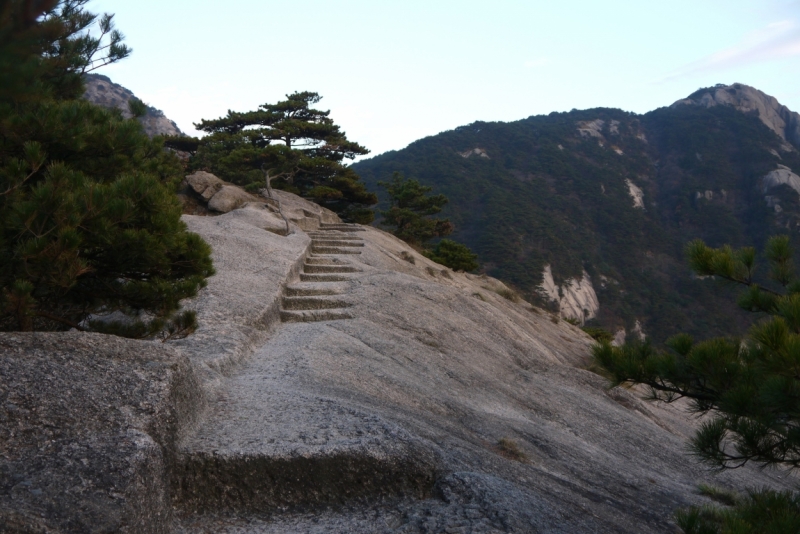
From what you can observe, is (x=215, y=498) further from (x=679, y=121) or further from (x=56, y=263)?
(x=679, y=121)

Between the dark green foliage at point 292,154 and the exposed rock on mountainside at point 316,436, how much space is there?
16.4 metres

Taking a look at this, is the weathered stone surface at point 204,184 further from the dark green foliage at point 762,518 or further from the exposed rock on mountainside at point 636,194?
the exposed rock on mountainside at point 636,194

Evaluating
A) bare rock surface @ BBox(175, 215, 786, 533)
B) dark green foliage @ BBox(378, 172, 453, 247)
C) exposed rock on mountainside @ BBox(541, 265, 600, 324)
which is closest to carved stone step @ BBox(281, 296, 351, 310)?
bare rock surface @ BBox(175, 215, 786, 533)

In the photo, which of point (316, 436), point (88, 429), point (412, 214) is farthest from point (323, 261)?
point (412, 214)

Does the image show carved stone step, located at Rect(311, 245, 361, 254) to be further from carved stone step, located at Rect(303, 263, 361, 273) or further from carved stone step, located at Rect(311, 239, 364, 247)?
carved stone step, located at Rect(303, 263, 361, 273)

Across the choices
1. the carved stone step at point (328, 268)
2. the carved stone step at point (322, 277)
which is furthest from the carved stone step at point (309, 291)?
the carved stone step at point (328, 268)

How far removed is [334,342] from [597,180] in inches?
2606

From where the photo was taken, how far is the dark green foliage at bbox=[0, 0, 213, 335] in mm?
4898

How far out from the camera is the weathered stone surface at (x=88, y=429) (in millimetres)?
3424

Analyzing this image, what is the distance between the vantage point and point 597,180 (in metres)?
70.1

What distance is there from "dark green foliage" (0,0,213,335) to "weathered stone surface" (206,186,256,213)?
41.4 ft

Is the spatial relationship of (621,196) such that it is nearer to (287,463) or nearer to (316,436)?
(316,436)

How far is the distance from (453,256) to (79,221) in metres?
22.0

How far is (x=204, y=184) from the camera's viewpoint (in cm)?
2097
